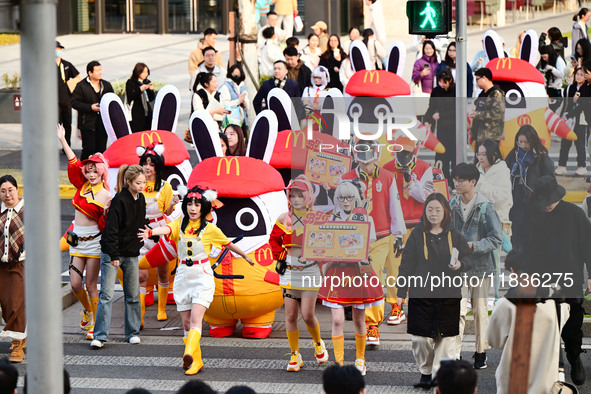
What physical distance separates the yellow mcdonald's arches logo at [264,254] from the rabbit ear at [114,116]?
2.42m

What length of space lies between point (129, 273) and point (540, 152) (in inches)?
149

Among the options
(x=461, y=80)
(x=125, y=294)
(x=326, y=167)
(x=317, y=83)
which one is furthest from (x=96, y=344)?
(x=317, y=83)

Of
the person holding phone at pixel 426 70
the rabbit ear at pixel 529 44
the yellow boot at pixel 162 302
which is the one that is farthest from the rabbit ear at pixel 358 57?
the yellow boot at pixel 162 302

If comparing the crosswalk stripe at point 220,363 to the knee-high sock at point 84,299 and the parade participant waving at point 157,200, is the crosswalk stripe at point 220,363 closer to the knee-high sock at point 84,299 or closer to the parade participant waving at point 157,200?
the knee-high sock at point 84,299

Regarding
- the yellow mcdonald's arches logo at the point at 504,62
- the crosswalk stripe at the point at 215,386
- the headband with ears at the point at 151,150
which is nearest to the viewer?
the crosswalk stripe at the point at 215,386

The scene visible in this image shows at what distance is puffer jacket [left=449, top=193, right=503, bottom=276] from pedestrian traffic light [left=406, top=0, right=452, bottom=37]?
11.4 ft

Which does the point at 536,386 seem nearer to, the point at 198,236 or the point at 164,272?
the point at 198,236

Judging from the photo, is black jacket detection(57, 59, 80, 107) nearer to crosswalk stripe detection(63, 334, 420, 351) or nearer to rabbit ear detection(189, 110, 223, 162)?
rabbit ear detection(189, 110, 223, 162)

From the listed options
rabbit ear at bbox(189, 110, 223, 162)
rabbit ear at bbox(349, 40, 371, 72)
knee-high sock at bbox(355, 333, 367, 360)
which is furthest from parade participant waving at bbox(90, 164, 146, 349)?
rabbit ear at bbox(349, 40, 371, 72)

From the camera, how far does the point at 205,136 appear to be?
10.2 meters

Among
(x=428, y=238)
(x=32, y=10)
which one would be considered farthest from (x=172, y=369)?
(x=32, y=10)

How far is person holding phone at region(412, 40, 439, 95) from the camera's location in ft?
58.4

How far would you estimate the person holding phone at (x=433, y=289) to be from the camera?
7.76 metres

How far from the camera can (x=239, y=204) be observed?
30.5 ft
